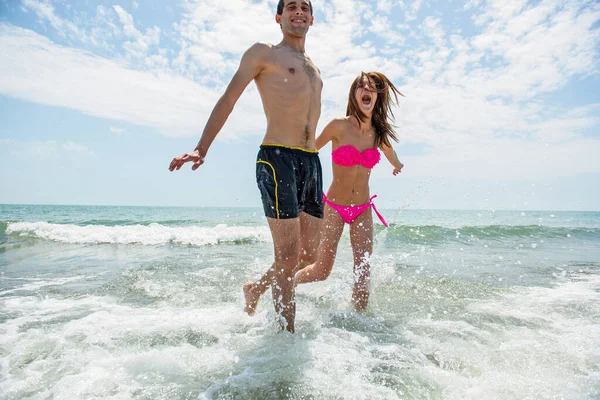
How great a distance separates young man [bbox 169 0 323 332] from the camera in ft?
9.82

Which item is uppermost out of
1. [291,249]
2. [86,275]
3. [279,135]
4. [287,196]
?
[279,135]

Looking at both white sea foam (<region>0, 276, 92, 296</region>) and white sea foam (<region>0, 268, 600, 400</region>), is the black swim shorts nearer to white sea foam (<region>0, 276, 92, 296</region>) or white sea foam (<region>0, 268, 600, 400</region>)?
white sea foam (<region>0, 268, 600, 400</region>)

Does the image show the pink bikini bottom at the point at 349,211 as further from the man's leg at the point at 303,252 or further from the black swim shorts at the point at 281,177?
the black swim shorts at the point at 281,177

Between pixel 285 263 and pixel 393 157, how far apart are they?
223cm

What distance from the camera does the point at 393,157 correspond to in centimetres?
465

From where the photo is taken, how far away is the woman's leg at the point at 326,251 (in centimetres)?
420

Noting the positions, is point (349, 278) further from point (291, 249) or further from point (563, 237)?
point (563, 237)

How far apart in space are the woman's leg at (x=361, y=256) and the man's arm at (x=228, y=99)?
196 centimetres

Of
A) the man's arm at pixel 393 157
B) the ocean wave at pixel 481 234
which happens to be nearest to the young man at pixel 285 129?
the man's arm at pixel 393 157

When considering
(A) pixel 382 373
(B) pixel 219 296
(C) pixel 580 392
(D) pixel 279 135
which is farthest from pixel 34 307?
(C) pixel 580 392

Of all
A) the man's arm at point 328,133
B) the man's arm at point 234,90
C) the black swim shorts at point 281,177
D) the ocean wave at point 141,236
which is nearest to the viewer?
the man's arm at point 234,90

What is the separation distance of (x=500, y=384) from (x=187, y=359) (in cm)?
194

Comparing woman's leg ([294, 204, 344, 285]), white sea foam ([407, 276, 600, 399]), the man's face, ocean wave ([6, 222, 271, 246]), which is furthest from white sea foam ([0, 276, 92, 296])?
ocean wave ([6, 222, 271, 246])

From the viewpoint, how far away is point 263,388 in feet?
7.27
